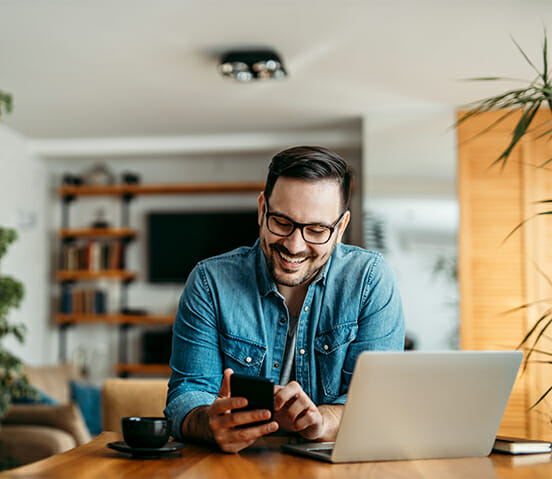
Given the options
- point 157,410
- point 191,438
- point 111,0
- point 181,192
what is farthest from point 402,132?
point 191,438

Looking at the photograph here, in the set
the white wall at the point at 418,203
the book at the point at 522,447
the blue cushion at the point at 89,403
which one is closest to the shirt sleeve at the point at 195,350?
the book at the point at 522,447

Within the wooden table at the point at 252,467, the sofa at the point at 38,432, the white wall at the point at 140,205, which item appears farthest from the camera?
the white wall at the point at 140,205

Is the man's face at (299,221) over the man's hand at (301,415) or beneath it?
over

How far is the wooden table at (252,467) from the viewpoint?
1.06 metres

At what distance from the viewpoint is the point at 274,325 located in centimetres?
162

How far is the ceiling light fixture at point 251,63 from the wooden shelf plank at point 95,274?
261 cm

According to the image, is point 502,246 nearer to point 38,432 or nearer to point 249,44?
point 249,44

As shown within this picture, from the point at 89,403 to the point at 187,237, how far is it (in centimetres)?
179

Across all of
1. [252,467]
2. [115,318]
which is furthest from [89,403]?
[252,467]

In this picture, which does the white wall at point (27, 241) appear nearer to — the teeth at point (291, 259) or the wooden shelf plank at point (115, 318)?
the wooden shelf plank at point (115, 318)

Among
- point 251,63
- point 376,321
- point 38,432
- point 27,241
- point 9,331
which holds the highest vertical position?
point 251,63

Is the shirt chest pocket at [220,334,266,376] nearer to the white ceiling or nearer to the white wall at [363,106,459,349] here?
the white ceiling

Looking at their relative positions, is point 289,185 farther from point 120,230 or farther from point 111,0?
point 120,230

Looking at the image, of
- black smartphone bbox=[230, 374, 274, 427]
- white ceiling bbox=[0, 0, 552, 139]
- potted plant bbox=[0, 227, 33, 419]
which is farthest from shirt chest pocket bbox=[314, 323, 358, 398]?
potted plant bbox=[0, 227, 33, 419]
